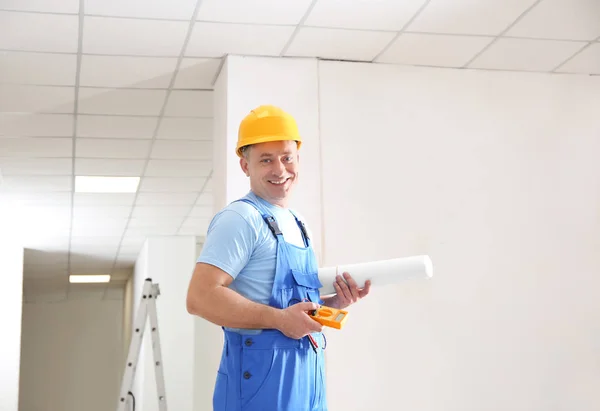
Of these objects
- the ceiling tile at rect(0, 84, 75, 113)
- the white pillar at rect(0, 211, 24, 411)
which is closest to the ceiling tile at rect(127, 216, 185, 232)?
the white pillar at rect(0, 211, 24, 411)

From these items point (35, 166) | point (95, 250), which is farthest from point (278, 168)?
point (95, 250)

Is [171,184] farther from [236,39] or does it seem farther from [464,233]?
[464,233]

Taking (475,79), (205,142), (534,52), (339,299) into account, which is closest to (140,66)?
(205,142)

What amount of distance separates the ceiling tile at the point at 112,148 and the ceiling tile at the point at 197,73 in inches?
52.0

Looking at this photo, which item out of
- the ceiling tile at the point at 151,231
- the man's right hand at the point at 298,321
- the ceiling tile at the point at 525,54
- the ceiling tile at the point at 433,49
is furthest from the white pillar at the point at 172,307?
the man's right hand at the point at 298,321

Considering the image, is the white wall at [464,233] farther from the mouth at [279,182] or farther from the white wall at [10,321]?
the white wall at [10,321]

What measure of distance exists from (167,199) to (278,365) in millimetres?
6443

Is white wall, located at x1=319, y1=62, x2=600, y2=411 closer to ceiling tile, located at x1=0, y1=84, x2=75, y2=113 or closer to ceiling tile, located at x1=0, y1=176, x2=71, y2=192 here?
ceiling tile, located at x1=0, y1=84, x2=75, y2=113

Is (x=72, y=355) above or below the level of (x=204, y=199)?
below

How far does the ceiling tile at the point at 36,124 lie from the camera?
554 cm

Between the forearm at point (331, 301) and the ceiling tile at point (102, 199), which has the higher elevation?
the ceiling tile at point (102, 199)

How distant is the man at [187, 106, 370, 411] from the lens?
186 centimetres

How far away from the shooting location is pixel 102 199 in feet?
26.2

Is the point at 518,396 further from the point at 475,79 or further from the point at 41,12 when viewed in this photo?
the point at 41,12
